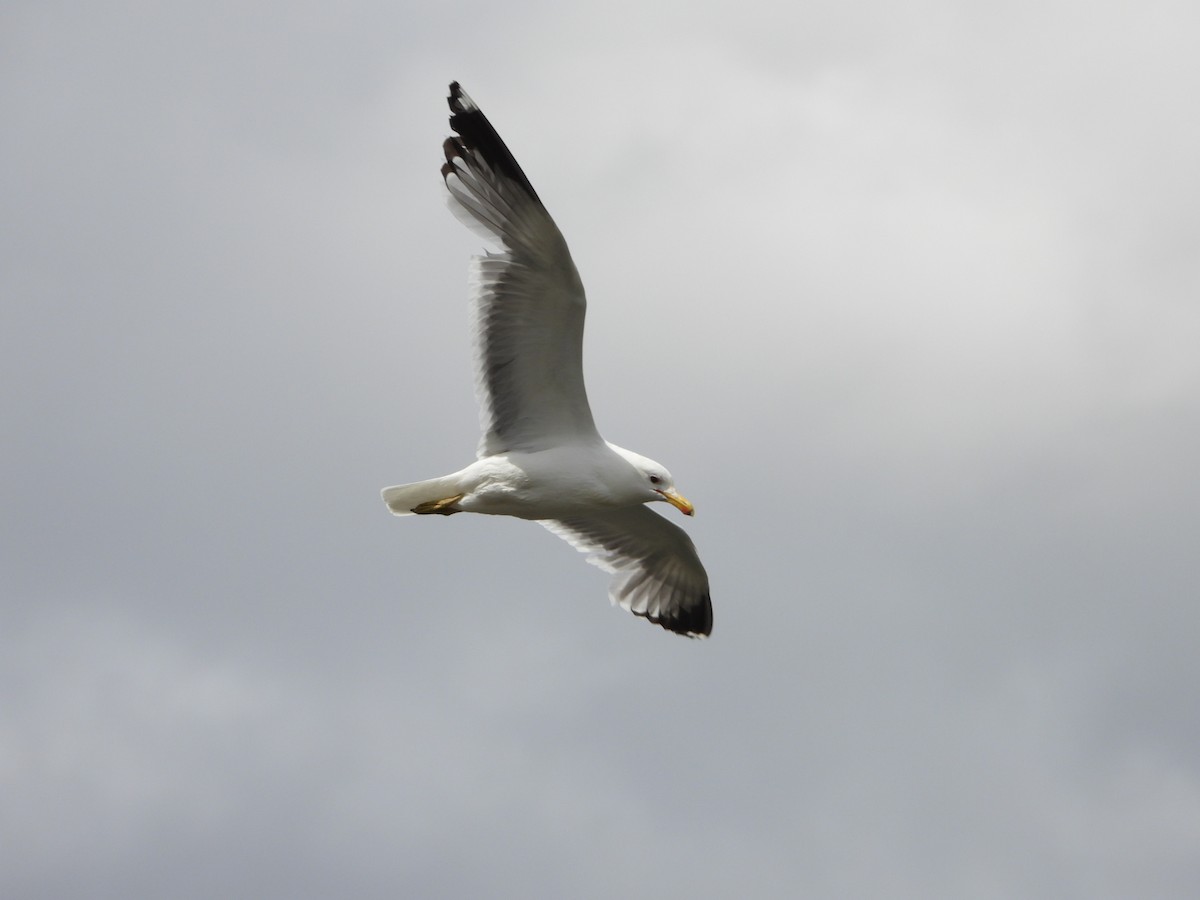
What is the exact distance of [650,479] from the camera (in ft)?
46.5

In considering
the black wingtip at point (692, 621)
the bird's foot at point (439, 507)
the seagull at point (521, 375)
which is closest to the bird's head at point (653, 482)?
the seagull at point (521, 375)

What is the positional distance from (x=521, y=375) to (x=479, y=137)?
2000 mm

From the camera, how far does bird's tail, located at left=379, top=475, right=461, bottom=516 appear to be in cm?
1414

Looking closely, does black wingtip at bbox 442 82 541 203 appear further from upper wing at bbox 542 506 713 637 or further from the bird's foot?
upper wing at bbox 542 506 713 637

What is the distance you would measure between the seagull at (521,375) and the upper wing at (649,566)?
220 centimetres

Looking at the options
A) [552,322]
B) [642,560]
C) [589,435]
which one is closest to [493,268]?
[552,322]

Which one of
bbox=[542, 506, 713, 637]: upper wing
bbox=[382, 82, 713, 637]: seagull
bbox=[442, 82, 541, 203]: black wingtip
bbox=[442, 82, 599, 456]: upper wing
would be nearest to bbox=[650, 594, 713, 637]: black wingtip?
bbox=[542, 506, 713, 637]: upper wing

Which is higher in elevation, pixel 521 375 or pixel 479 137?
pixel 479 137

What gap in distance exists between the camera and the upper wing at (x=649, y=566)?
16625 millimetres

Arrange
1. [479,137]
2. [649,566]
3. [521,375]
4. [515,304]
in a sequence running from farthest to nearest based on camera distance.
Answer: [649,566] → [521,375] → [515,304] → [479,137]

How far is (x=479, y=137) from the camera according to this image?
1330cm

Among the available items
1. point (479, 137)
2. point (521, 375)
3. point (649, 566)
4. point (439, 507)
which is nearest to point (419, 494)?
point (439, 507)

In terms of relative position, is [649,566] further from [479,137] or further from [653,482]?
[479,137]

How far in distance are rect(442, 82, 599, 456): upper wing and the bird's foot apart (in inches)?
24.0
